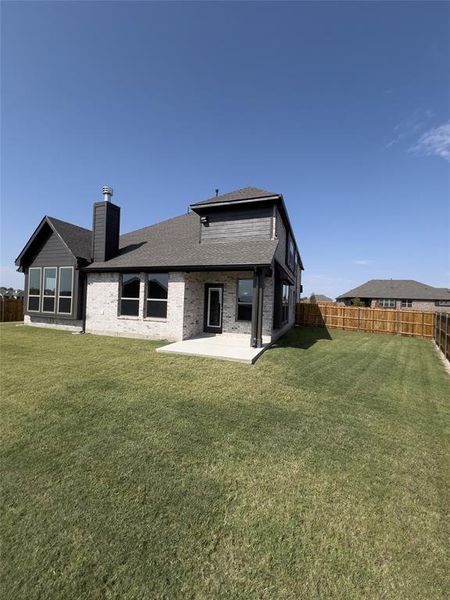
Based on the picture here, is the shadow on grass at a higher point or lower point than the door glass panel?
lower

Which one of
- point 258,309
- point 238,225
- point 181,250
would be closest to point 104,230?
point 181,250

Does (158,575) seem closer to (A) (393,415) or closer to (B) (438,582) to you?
(B) (438,582)

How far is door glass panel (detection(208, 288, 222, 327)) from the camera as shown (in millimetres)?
12102

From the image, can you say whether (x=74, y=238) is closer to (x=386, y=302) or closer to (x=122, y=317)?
(x=122, y=317)

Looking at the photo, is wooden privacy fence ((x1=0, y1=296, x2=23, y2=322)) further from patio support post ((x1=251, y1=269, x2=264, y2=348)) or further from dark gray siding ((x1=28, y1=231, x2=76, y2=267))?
patio support post ((x1=251, y1=269, x2=264, y2=348))

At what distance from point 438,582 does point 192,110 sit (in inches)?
601

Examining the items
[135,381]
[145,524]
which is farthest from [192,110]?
[145,524]

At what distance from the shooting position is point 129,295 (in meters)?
12.1

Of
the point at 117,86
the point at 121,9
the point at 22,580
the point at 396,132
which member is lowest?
the point at 22,580

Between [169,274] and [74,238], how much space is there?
6748 mm

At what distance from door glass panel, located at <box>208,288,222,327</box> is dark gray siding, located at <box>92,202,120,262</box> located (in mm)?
5693

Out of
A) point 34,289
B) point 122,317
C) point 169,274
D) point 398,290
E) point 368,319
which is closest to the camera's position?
point 169,274

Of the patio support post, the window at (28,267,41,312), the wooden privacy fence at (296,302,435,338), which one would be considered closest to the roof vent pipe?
the window at (28,267,41,312)

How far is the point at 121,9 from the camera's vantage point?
873cm
